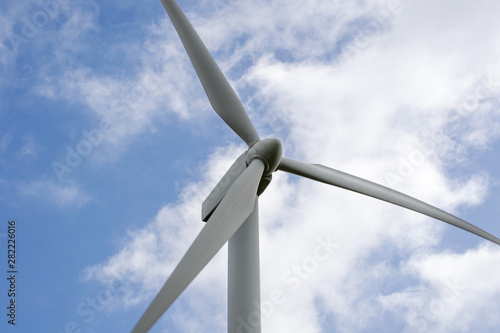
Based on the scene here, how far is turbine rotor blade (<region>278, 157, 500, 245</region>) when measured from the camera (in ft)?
46.5

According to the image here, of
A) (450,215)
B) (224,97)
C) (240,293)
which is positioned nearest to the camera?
(240,293)

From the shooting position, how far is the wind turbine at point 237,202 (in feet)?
33.4

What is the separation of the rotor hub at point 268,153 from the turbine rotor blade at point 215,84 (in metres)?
1.14

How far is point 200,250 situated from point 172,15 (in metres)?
7.19

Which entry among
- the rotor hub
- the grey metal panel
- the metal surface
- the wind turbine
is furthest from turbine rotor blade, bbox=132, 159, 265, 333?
the metal surface

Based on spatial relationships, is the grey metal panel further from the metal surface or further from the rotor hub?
the metal surface

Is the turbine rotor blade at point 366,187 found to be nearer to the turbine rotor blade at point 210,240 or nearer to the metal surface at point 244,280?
the turbine rotor blade at point 210,240

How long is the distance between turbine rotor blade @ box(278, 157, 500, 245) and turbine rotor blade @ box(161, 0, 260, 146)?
56.8 inches

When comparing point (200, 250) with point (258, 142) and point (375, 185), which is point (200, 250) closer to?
point (258, 142)

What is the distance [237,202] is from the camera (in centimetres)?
1168

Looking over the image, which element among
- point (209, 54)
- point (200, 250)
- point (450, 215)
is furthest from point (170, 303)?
point (450, 215)

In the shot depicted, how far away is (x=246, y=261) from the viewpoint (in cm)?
1253

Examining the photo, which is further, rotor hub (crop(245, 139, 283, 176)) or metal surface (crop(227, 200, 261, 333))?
rotor hub (crop(245, 139, 283, 176))

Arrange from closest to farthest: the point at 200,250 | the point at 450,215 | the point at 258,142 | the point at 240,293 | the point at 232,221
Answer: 1. the point at 200,250
2. the point at 232,221
3. the point at 240,293
4. the point at 258,142
5. the point at 450,215
